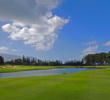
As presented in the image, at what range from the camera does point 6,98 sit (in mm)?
8461

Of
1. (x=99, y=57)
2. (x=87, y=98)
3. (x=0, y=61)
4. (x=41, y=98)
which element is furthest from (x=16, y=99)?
(x=99, y=57)

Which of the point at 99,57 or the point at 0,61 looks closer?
the point at 0,61

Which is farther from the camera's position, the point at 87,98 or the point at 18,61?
the point at 18,61

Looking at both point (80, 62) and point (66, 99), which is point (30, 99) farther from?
point (80, 62)

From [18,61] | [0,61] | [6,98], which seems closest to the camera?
[6,98]

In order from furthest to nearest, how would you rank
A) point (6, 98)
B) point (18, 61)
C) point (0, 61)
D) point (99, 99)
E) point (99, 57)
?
point (18, 61), point (99, 57), point (0, 61), point (6, 98), point (99, 99)

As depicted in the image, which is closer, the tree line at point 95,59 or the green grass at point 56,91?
the green grass at point 56,91

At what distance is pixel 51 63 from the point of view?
521 ft

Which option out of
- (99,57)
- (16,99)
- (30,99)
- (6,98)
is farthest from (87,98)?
(99,57)

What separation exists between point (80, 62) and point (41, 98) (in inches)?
5999

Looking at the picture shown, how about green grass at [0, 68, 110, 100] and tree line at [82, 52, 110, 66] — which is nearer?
green grass at [0, 68, 110, 100]

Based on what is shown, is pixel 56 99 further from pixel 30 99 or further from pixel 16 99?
pixel 16 99

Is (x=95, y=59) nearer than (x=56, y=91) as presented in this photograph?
No

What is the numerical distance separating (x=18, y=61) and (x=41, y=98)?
504ft
